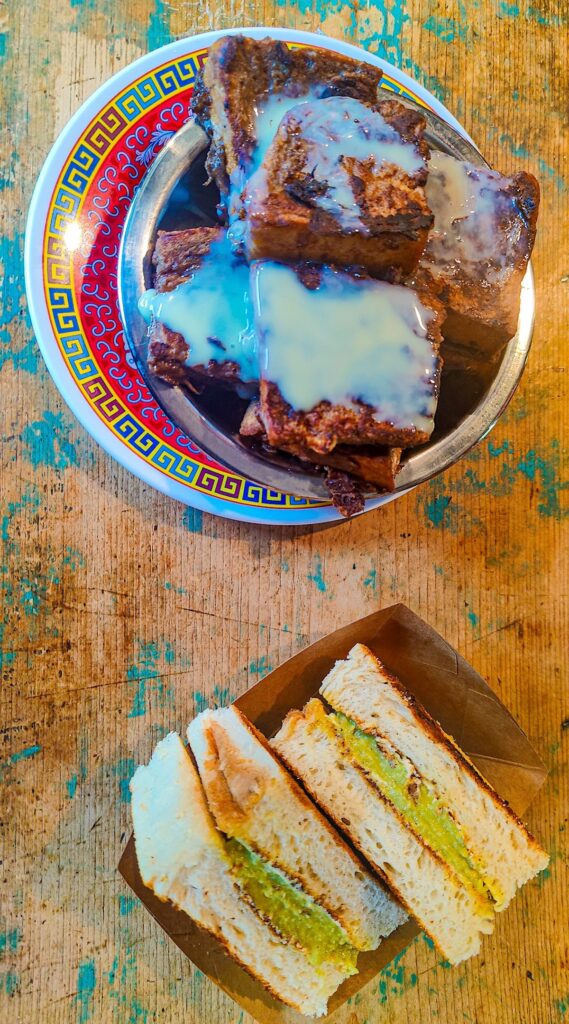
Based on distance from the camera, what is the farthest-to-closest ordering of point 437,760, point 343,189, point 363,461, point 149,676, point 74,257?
point 149,676 → point 437,760 → point 74,257 → point 363,461 → point 343,189

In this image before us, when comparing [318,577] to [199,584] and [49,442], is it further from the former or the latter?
[49,442]

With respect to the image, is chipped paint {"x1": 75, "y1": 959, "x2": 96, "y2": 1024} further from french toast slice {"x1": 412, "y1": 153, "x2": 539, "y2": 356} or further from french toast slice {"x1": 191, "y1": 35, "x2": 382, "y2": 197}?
french toast slice {"x1": 191, "y1": 35, "x2": 382, "y2": 197}

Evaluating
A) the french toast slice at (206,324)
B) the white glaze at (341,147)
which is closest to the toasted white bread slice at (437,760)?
the french toast slice at (206,324)

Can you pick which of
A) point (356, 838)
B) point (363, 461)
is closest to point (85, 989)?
point (356, 838)

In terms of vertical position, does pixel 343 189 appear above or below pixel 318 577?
above

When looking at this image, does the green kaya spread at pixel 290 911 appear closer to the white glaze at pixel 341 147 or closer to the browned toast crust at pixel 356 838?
the browned toast crust at pixel 356 838

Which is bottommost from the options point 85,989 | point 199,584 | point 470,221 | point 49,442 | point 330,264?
point 85,989

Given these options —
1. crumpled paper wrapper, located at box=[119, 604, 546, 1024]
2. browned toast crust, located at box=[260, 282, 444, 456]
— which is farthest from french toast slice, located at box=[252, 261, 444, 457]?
crumpled paper wrapper, located at box=[119, 604, 546, 1024]
